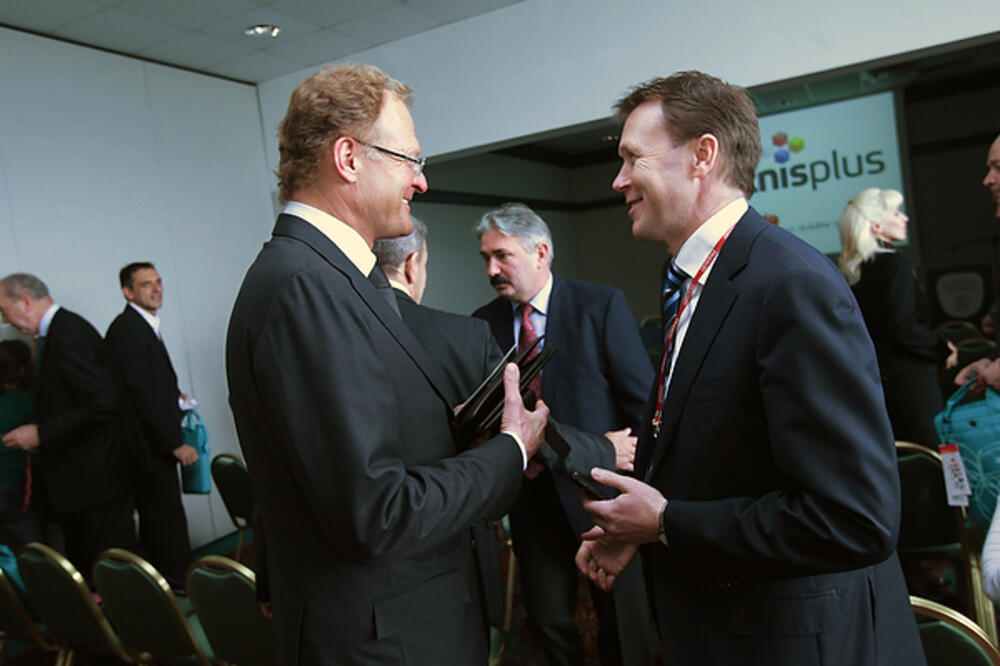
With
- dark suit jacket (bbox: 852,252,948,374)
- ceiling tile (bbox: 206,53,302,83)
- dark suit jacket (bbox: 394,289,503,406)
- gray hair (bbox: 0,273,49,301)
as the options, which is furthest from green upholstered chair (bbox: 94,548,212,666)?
ceiling tile (bbox: 206,53,302,83)

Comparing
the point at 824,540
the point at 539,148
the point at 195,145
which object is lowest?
the point at 824,540

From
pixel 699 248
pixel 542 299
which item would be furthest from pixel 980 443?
pixel 542 299

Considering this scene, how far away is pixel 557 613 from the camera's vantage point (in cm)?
238

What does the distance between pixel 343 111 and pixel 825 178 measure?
8886 millimetres

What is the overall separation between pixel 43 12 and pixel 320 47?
69.0 inches

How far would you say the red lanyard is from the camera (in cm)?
125

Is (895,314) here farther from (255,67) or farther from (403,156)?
(255,67)

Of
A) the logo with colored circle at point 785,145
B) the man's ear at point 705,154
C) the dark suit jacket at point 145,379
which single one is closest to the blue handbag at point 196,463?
the dark suit jacket at point 145,379

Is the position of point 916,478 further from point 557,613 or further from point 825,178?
point 825,178

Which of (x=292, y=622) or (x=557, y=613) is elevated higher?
(x=292, y=622)

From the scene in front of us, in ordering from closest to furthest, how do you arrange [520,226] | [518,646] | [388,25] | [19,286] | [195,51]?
1. [520,226]
2. [518,646]
3. [19,286]
4. [388,25]
5. [195,51]

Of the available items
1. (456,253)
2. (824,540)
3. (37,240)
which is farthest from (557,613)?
(456,253)

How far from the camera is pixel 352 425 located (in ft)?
3.60

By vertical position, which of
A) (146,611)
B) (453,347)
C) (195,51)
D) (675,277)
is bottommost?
(146,611)
